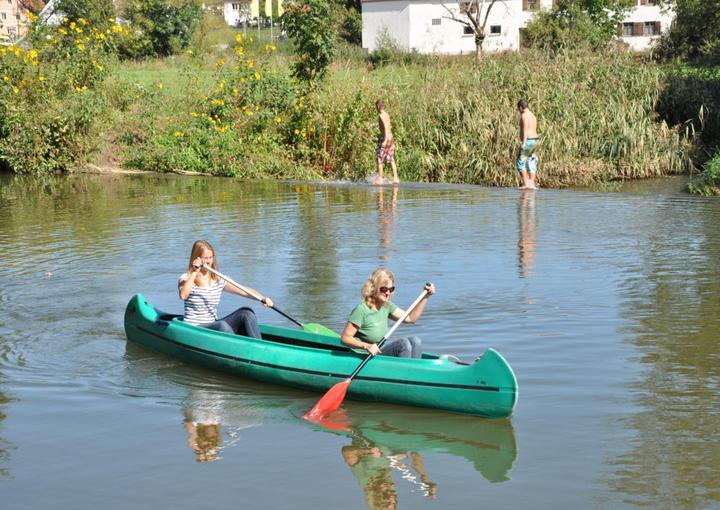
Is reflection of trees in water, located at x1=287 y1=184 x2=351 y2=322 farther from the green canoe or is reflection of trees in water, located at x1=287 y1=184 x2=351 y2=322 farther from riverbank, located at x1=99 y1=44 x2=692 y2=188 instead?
riverbank, located at x1=99 y1=44 x2=692 y2=188

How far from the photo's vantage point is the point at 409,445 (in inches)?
303

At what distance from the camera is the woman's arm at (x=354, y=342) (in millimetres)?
8578

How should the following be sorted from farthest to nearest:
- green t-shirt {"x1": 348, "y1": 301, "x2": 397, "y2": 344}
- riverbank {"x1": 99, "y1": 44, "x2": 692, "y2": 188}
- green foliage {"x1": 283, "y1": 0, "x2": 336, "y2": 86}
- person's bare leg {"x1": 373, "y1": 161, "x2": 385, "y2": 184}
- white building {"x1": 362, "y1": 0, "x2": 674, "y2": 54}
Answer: white building {"x1": 362, "y1": 0, "x2": 674, "y2": 54} → green foliage {"x1": 283, "y1": 0, "x2": 336, "y2": 86} → riverbank {"x1": 99, "y1": 44, "x2": 692, "y2": 188} → person's bare leg {"x1": 373, "y1": 161, "x2": 385, "y2": 184} → green t-shirt {"x1": 348, "y1": 301, "x2": 397, "y2": 344}

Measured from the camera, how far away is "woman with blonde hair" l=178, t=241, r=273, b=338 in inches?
385

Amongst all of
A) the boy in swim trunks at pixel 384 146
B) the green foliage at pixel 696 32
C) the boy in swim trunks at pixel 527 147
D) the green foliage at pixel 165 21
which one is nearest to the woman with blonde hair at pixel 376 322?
the boy in swim trunks at pixel 527 147

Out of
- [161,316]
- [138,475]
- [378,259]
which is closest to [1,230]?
[378,259]

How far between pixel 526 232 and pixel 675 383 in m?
8.03

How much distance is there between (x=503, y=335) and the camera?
34.3 ft

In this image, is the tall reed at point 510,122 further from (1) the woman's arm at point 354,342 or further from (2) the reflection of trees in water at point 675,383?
(1) the woman's arm at point 354,342

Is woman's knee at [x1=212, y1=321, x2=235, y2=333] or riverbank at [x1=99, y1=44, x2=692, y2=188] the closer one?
woman's knee at [x1=212, y1=321, x2=235, y2=333]

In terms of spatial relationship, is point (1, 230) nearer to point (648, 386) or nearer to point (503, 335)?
point (503, 335)

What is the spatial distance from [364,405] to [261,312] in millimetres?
3570

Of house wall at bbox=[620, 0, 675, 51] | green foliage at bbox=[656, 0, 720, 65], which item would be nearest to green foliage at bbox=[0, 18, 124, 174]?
green foliage at bbox=[656, 0, 720, 65]

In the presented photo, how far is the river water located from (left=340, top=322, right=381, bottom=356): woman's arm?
0.46 meters
